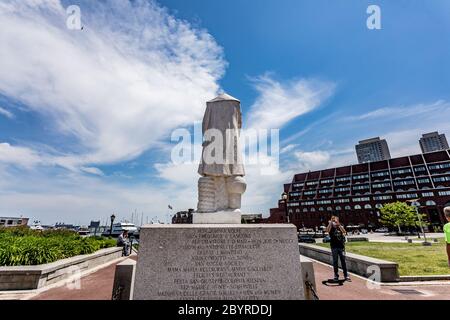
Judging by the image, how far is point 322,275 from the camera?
26.8 ft

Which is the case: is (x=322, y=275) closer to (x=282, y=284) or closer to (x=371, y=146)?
(x=282, y=284)

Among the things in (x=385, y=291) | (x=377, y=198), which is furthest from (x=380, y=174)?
(x=385, y=291)

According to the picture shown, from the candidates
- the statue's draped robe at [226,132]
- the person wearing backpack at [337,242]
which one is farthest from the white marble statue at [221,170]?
the person wearing backpack at [337,242]

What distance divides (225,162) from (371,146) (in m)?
233

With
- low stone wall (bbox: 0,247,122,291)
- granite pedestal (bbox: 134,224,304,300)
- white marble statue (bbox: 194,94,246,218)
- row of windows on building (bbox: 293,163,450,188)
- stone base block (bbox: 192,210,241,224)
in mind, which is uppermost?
row of windows on building (bbox: 293,163,450,188)

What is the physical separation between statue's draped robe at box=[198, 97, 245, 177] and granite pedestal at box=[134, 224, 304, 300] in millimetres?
1318

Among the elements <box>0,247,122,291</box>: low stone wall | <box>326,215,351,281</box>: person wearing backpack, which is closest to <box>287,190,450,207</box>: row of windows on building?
<box>326,215,351,281</box>: person wearing backpack

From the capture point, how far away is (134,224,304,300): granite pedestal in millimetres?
3568

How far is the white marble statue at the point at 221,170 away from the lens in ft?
15.8

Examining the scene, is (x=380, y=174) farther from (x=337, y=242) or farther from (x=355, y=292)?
(x=355, y=292)

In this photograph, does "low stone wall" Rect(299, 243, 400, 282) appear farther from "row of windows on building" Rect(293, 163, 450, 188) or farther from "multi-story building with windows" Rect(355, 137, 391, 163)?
"multi-story building with windows" Rect(355, 137, 391, 163)

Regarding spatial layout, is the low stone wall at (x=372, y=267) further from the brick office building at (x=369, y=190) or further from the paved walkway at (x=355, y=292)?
the brick office building at (x=369, y=190)

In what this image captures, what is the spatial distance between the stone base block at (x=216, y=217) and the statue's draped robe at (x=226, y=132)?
2.63 feet
